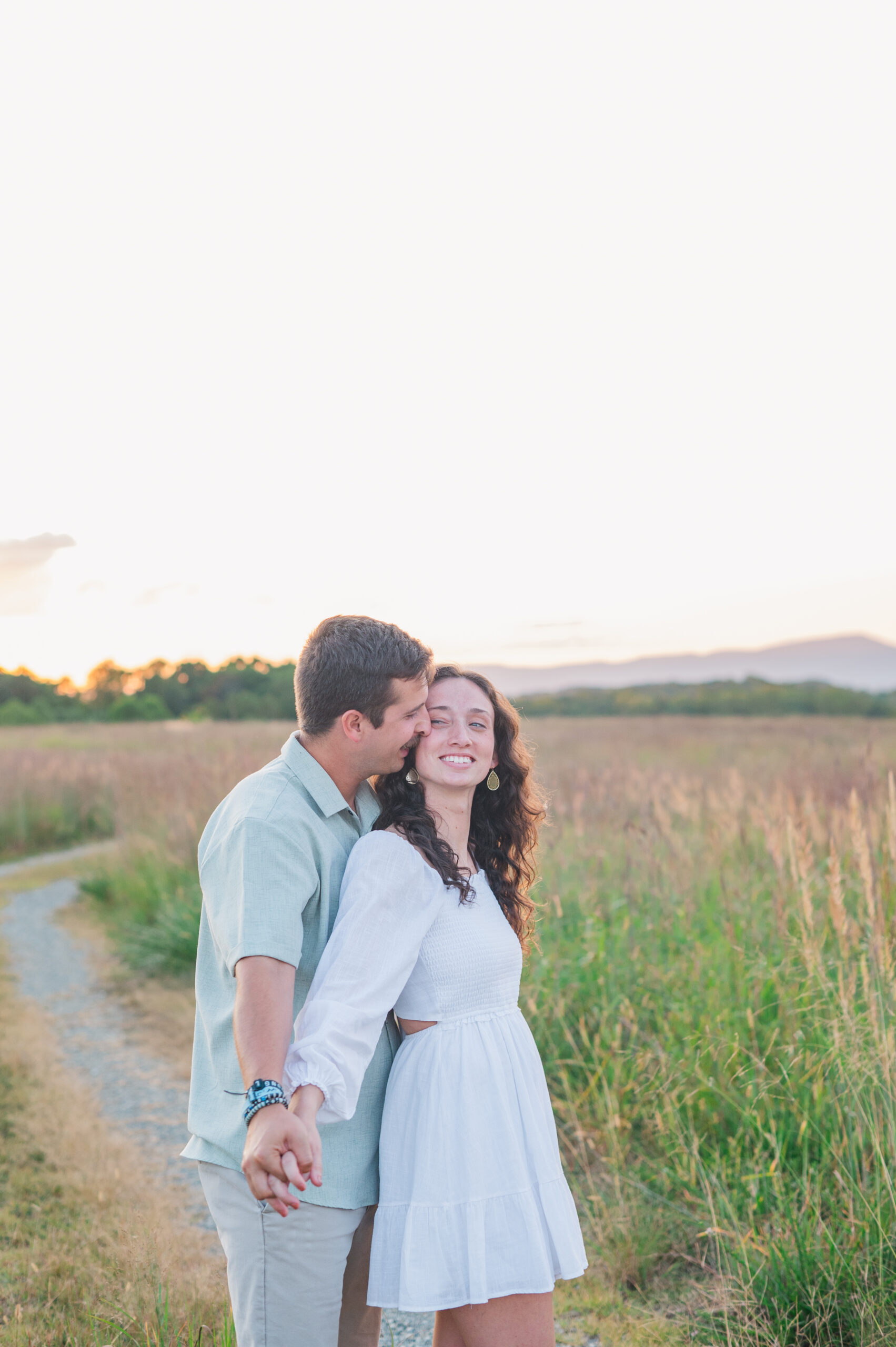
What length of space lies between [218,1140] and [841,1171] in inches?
76.7

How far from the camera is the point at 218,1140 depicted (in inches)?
72.6

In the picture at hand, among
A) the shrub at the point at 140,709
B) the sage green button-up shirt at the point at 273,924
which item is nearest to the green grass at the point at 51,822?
the sage green button-up shirt at the point at 273,924

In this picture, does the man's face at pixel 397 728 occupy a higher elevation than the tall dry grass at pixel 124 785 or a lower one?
higher

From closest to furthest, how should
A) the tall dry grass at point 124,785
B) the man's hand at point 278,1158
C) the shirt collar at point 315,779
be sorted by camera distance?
the man's hand at point 278,1158 → the shirt collar at point 315,779 → the tall dry grass at point 124,785

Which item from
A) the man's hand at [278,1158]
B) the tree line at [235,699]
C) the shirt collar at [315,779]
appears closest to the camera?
the man's hand at [278,1158]

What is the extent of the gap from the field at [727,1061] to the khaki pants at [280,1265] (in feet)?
3.81

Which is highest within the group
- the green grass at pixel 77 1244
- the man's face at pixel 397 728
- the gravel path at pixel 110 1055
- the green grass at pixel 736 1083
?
the man's face at pixel 397 728

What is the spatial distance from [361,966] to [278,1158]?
351 mm

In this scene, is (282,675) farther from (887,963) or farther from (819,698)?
(887,963)

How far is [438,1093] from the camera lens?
188 cm

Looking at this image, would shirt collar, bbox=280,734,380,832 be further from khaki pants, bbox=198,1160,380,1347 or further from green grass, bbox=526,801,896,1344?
green grass, bbox=526,801,896,1344

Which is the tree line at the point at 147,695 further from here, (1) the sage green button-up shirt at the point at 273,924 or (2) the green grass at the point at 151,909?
(1) the sage green button-up shirt at the point at 273,924

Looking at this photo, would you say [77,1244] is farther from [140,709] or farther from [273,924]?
[140,709]

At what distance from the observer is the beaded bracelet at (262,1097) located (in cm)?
159
